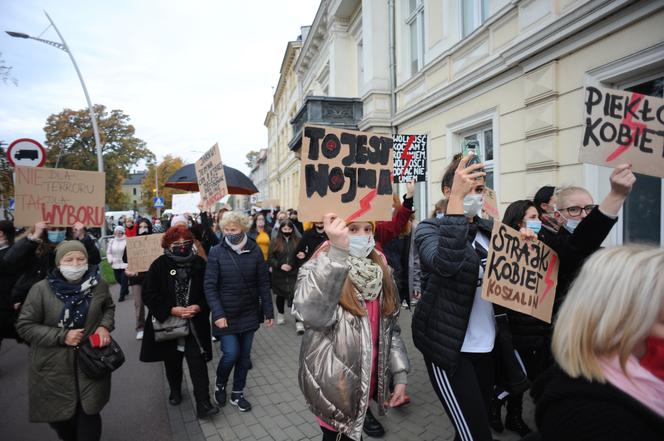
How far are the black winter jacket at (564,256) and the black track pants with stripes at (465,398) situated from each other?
0.63m

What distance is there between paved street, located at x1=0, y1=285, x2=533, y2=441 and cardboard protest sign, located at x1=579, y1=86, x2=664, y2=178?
94.0 inches

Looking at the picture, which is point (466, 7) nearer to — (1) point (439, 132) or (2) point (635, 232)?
(1) point (439, 132)

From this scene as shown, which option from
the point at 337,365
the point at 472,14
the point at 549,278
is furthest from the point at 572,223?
the point at 472,14

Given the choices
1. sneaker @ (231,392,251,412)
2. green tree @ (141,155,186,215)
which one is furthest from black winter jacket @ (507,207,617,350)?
green tree @ (141,155,186,215)

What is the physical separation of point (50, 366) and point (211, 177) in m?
3.38

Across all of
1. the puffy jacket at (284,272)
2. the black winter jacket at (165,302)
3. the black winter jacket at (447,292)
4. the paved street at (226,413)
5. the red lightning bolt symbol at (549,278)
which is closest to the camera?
the black winter jacket at (447,292)

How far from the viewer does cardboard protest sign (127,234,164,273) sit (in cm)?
453

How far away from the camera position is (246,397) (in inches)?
158

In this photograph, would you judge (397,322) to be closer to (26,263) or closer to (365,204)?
(365,204)

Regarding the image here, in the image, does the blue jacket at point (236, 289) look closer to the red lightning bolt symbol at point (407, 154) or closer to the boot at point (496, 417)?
the boot at point (496, 417)

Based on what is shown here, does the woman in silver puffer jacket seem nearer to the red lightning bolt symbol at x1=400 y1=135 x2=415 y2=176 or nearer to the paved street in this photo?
the paved street

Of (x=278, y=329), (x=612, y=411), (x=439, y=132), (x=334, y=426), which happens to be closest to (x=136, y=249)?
(x=278, y=329)

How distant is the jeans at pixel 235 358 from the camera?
12.1ft

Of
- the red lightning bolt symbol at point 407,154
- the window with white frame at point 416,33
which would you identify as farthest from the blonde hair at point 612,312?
the window with white frame at point 416,33
